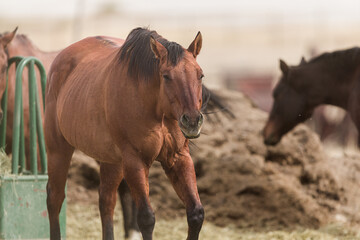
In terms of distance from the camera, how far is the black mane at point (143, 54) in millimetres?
4348

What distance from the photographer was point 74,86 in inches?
213

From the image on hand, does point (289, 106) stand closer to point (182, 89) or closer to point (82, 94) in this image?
point (82, 94)

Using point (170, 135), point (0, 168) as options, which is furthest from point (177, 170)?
point (0, 168)

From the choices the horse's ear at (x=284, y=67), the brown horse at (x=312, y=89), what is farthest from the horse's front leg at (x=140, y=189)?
the horse's ear at (x=284, y=67)

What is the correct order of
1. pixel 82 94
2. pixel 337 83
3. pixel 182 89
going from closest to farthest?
pixel 182 89, pixel 82 94, pixel 337 83

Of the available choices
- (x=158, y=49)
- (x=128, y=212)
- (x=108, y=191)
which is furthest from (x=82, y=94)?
(x=128, y=212)

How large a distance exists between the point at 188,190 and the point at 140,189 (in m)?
0.33

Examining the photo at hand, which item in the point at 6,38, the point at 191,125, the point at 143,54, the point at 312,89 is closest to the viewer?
the point at 191,125

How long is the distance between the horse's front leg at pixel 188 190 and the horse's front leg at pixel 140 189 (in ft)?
0.68

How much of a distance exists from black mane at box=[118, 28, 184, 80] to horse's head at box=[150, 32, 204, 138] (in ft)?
0.12

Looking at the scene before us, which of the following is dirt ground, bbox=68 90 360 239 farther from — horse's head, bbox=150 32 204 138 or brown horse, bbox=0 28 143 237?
horse's head, bbox=150 32 204 138

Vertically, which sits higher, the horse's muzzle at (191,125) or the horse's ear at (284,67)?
the horse's muzzle at (191,125)

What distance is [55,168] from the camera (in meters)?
5.72

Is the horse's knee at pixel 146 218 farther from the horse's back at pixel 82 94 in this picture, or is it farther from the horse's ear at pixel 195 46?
the horse's ear at pixel 195 46
